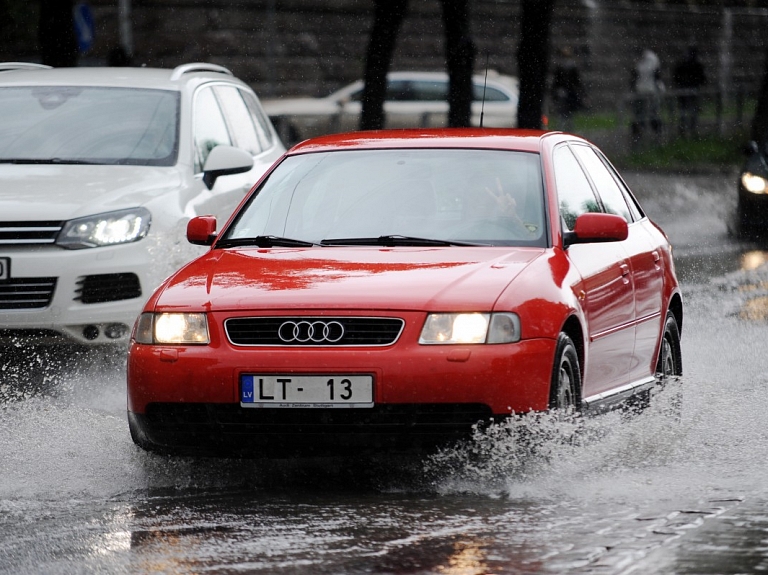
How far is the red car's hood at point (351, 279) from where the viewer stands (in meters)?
6.36

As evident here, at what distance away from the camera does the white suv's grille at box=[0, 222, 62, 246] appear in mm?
9195

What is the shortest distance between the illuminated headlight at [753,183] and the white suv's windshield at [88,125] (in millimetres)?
9691

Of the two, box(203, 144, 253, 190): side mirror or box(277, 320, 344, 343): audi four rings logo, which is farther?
box(203, 144, 253, 190): side mirror

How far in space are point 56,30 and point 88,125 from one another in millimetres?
11411

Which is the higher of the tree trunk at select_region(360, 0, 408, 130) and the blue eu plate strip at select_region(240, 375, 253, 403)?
the blue eu plate strip at select_region(240, 375, 253, 403)

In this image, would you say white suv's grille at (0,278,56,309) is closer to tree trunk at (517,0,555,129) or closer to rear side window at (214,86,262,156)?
rear side window at (214,86,262,156)

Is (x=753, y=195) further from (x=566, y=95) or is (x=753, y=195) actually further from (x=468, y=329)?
(x=566, y=95)

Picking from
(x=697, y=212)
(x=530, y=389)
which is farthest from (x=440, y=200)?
(x=697, y=212)

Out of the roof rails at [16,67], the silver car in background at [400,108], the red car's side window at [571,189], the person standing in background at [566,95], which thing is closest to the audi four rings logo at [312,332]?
the red car's side window at [571,189]

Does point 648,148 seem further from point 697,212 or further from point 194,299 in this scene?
point 194,299

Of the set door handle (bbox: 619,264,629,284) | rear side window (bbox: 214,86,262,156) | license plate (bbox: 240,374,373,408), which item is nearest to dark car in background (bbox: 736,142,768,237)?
rear side window (bbox: 214,86,262,156)

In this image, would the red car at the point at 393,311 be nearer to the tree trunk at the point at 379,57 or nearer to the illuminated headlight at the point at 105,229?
the illuminated headlight at the point at 105,229

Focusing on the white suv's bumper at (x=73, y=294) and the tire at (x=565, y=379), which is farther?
the white suv's bumper at (x=73, y=294)

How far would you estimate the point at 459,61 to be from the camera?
22594mm
